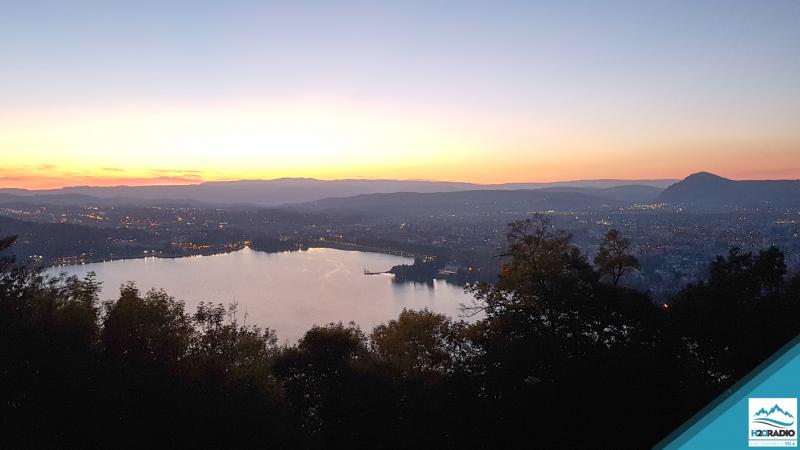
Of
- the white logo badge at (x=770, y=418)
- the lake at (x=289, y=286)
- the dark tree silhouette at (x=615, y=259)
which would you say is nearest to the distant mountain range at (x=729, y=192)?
the lake at (x=289, y=286)

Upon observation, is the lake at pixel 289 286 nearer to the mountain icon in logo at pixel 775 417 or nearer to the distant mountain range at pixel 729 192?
the mountain icon in logo at pixel 775 417

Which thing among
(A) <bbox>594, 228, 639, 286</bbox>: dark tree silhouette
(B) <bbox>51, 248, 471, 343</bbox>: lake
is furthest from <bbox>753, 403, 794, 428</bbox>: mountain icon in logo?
(B) <bbox>51, 248, 471, 343</bbox>: lake

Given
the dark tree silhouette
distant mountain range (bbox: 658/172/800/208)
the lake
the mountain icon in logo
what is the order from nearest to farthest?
the mountain icon in logo < the dark tree silhouette < the lake < distant mountain range (bbox: 658/172/800/208)

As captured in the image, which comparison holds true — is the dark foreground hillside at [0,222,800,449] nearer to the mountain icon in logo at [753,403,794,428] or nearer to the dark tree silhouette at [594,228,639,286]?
the dark tree silhouette at [594,228,639,286]

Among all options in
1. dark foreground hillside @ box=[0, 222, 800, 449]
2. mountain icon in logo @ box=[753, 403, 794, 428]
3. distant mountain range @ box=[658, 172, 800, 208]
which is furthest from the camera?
distant mountain range @ box=[658, 172, 800, 208]

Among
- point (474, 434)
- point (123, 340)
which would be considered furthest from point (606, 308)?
point (123, 340)

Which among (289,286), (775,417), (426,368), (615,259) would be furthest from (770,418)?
(289,286)
